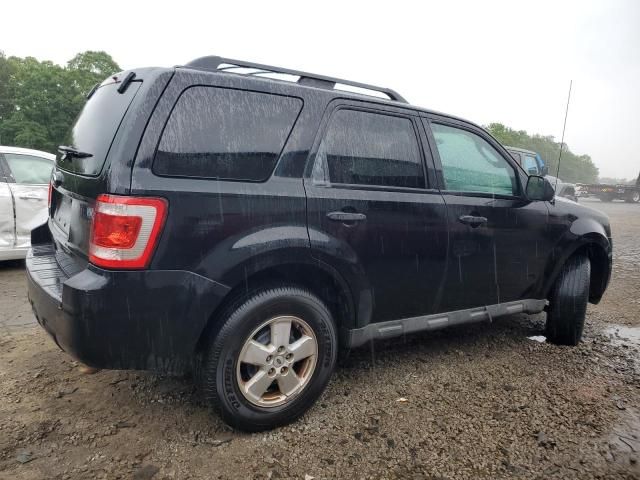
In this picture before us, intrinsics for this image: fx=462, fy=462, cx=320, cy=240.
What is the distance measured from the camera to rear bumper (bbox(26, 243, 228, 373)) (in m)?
2.06

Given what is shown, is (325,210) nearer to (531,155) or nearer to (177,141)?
(177,141)

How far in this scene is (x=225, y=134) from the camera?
7.61 ft

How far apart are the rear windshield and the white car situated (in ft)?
10.5

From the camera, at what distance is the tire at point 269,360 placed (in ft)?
7.56

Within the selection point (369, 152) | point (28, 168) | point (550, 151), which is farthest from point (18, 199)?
point (550, 151)

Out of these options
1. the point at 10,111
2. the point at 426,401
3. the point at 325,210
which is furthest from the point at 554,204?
the point at 10,111

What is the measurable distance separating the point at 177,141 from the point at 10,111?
4597 centimetres

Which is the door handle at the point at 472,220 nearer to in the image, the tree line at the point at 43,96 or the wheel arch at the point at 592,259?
the wheel arch at the point at 592,259

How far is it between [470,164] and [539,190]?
24.4 inches

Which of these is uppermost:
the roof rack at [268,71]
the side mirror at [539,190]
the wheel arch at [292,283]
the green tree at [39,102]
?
the green tree at [39,102]

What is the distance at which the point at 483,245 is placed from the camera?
10.7ft

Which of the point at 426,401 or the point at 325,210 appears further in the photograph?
the point at 426,401

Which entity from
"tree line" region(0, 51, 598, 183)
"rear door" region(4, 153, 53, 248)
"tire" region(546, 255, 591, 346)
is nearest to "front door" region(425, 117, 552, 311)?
"tire" region(546, 255, 591, 346)

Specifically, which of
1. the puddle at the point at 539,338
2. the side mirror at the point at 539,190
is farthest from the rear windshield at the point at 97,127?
the puddle at the point at 539,338
